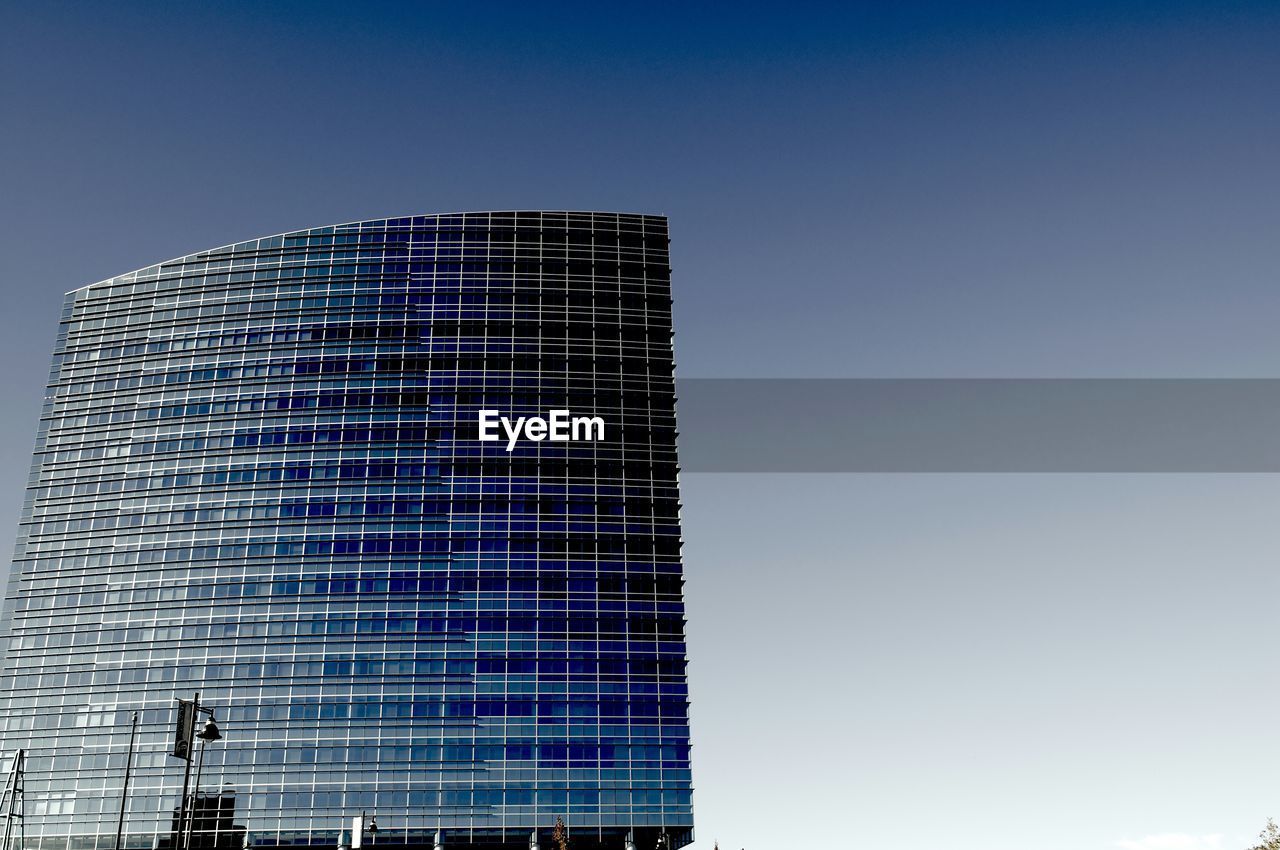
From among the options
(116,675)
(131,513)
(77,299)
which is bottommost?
(116,675)

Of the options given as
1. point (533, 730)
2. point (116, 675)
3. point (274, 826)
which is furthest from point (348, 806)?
point (116, 675)

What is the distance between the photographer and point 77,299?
176 metres

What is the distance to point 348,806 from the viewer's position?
137500 millimetres

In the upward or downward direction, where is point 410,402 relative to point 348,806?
upward

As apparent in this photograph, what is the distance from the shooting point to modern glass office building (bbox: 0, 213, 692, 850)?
454ft

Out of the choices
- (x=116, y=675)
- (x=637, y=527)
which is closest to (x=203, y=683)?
A: (x=116, y=675)

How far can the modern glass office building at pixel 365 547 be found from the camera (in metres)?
138

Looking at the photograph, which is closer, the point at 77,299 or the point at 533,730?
the point at 533,730

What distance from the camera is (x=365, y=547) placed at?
148 metres

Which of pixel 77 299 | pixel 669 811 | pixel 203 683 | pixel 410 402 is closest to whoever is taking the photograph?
pixel 669 811

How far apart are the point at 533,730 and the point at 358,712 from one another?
23.1 m

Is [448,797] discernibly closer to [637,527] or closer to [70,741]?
[637,527]

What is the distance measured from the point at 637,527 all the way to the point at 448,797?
41745 mm

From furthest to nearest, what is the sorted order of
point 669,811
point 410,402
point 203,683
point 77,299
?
point 77,299 → point 410,402 → point 203,683 → point 669,811
